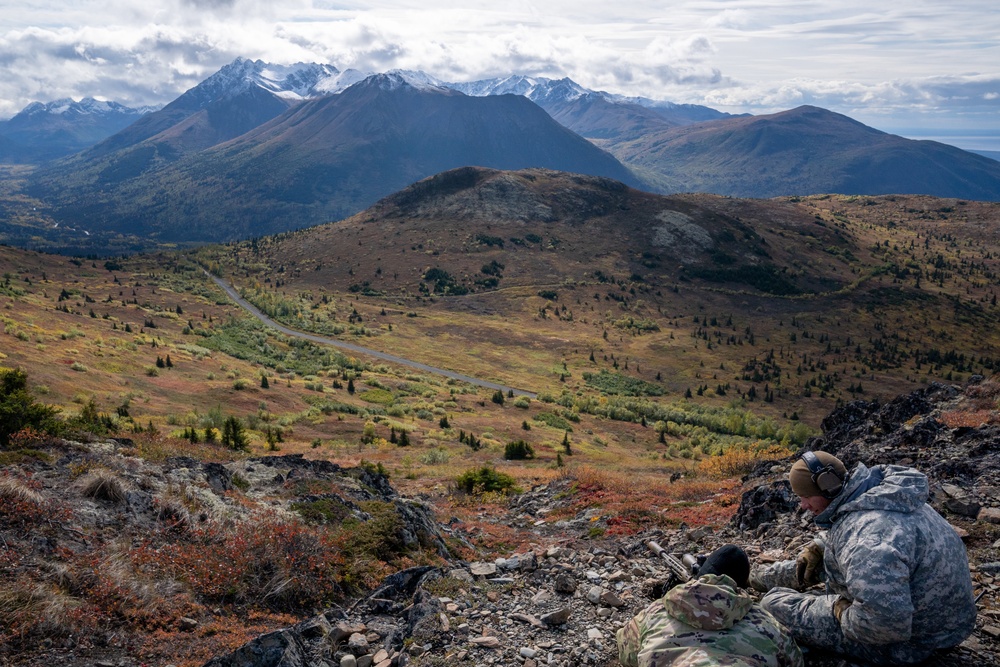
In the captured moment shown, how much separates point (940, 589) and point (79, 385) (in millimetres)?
32490

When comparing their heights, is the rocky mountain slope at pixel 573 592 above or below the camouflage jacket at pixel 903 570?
below

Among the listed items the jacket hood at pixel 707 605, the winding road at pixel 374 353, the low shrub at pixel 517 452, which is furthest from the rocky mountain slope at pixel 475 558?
the winding road at pixel 374 353

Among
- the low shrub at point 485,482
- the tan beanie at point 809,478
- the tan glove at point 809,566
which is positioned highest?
the tan beanie at point 809,478

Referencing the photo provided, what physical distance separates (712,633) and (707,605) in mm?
210

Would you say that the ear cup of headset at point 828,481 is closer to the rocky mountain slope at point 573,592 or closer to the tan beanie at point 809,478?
the tan beanie at point 809,478

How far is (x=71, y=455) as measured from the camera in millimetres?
10703

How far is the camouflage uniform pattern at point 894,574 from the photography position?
4727mm

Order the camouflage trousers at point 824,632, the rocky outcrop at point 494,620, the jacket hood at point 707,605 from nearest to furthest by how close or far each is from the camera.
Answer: the jacket hood at point 707,605 < the camouflage trousers at point 824,632 < the rocky outcrop at point 494,620

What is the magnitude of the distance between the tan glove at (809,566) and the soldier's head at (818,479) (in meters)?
0.84

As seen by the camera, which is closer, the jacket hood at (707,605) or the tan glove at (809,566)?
the jacket hood at (707,605)

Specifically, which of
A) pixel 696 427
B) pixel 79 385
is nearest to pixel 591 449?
pixel 696 427

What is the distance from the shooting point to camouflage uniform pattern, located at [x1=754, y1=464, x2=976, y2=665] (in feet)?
15.5

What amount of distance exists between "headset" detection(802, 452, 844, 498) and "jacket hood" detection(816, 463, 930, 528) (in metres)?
0.07

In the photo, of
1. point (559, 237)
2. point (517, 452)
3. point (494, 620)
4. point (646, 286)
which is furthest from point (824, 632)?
point (559, 237)
